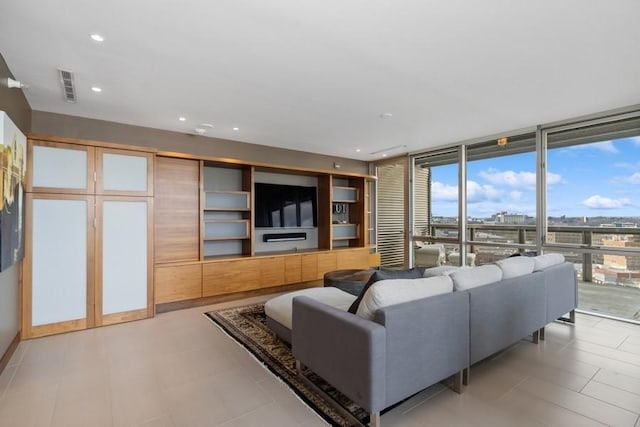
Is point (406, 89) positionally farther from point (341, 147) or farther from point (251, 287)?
point (251, 287)

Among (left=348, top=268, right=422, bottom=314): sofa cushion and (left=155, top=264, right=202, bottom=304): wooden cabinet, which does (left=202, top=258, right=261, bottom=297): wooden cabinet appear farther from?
(left=348, top=268, right=422, bottom=314): sofa cushion

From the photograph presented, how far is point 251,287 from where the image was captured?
4.93 m

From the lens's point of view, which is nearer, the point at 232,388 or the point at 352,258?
the point at 232,388

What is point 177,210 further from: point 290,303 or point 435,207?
point 435,207

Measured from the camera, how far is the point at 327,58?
8.43ft

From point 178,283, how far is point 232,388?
2343mm

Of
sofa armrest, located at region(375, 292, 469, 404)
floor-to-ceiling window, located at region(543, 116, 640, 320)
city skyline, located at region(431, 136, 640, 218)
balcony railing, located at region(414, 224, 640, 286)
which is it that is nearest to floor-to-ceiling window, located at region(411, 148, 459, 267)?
city skyline, located at region(431, 136, 640, 218)

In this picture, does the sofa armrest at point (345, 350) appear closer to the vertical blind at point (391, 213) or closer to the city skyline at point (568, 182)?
the city skyline at point (568, 182)

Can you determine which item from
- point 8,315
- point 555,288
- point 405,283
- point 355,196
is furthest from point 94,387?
point 355,196

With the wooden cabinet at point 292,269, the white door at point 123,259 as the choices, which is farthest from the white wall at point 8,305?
the wooden cabinet at point 292,269

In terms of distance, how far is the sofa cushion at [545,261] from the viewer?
332 centimetres

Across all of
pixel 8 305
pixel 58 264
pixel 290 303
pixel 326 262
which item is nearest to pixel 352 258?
pixel 326 262

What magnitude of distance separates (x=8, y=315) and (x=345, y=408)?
10.1 feet

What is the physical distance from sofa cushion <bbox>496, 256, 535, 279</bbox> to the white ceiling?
68.7 inches
